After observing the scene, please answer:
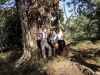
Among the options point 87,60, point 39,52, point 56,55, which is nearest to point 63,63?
point 56,55

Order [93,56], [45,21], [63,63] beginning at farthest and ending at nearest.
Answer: [93,56]
[45,21]
[63,63]

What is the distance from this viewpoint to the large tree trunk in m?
9.25

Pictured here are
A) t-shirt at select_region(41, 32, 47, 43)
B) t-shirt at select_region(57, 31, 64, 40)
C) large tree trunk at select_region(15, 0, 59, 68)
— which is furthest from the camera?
t-shirt at select_region(57, 31, 64, 40)

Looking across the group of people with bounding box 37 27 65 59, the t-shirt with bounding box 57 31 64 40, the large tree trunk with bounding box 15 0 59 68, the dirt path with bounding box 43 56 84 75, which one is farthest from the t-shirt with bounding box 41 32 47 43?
the t-shirt with bounding box 57 31 64 40

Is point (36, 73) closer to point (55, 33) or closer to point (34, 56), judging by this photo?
point (34, 56)

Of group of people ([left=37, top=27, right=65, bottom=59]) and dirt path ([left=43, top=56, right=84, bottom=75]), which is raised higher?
group of people ([left=37, top=27, right=65, bottom=59])

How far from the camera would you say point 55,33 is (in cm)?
956

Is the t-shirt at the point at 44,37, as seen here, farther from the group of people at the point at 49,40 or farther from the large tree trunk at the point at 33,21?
the large tree trunk at the point at 33,21

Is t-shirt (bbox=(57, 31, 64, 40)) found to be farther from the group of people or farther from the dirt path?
the dirt path

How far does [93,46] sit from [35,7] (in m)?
6.04

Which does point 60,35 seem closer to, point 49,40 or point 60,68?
point 49,40

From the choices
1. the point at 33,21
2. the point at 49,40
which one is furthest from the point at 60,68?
the point at 33,21

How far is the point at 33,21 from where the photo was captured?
9445mm

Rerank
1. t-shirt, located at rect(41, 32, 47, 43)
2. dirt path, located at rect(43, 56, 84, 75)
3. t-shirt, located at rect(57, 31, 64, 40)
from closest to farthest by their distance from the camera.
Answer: dirt path, located at rect(43, 56, 84, 75) < t-shirt, located at rect(41, 32, 47, 43) < t-shirt, located at rect(57, 31, 64, 40)
